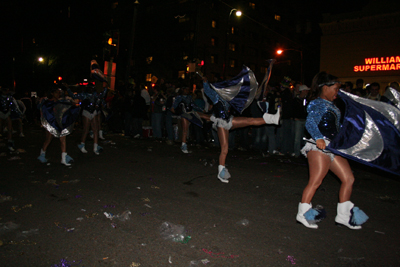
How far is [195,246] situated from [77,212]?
191 cm

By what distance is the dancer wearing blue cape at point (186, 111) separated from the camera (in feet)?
28.8

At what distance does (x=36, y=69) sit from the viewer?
37.4 meters

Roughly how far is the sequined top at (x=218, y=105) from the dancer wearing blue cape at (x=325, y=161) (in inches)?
90.5

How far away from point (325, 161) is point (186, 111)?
18.4 feet

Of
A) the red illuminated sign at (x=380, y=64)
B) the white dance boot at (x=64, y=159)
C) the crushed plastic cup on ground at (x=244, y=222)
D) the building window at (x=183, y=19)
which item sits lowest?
the crushed plastic cup on ground at (x=244, y=222)

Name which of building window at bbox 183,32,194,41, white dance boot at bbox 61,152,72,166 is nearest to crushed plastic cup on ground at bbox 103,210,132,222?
white dance boot at bbox 61,152,72,166

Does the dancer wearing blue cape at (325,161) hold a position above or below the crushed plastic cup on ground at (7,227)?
above

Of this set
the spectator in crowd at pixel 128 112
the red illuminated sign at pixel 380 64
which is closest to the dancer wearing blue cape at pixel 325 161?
the spectator in crowd at pixel 128 112

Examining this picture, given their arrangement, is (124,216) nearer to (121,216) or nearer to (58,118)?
(121,216)

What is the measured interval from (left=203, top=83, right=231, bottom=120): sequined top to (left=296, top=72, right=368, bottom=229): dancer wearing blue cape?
2298 mm

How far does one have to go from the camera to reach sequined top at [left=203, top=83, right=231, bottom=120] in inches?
240

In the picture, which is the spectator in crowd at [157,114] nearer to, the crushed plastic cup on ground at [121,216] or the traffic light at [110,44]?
the traffic light at [110,44]

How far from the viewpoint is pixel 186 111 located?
9.04 meters

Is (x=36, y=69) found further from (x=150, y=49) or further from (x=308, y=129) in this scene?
(x=308, y=129)
